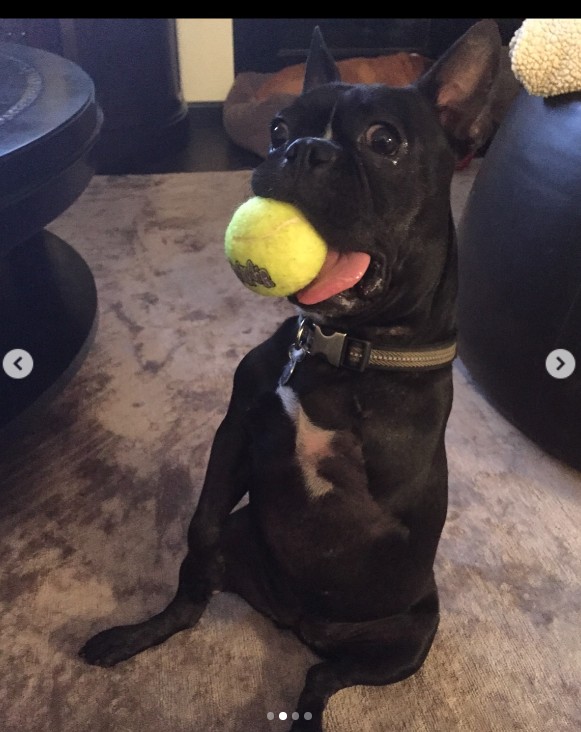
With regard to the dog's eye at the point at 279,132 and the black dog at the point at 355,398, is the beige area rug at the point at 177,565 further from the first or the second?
the dog's eye at the point at 279,132

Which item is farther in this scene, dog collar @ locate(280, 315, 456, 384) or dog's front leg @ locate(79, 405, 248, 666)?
dog's front leg @ locate(79, 405, 248, 666)

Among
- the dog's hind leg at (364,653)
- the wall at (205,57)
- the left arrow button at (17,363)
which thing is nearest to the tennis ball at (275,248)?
the dog's hind leg at (364,653)

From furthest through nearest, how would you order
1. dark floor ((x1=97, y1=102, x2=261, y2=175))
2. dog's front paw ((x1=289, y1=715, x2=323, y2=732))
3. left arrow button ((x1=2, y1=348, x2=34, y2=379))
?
dark floor ((x1=97, y1=102, x2=261, y2=175)) < left arrow button ((x1=2, y1=348, x2=34, y2=379)) < dog's front paw ((x1=289, y1=715, x2=323, y2=732))

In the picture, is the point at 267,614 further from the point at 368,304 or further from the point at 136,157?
the point at 136,157

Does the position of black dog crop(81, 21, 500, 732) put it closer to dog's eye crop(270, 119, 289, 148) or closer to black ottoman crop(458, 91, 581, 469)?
dog's eye crop(270, 119, 289, 148)

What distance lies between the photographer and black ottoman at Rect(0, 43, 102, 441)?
1.26 meters

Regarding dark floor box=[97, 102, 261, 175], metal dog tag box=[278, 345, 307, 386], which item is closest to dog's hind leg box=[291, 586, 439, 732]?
metal dog tag box=[278, 345, 307, 386]

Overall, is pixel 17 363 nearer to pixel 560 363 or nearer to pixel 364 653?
pixel 364 653

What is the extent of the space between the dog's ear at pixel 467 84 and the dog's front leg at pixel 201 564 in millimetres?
490

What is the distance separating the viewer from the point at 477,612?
4.13 feet

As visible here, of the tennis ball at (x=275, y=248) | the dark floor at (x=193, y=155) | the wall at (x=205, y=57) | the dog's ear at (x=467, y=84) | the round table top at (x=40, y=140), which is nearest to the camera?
the tennis ball at (x=275, y=248)

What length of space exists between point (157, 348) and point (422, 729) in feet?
3.55

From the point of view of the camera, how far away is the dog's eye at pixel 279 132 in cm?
97

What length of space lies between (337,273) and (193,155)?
2.31 m
